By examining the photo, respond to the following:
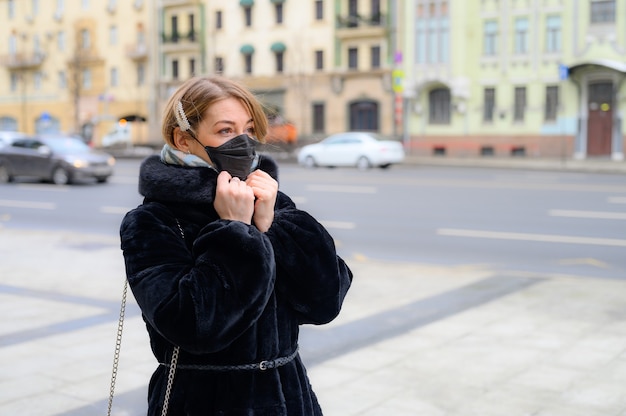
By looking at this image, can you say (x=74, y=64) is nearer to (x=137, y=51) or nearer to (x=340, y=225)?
(x=137, y=51)

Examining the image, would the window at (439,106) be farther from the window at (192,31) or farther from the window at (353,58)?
the window at (192,31)

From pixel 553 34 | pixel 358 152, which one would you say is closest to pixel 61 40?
pixel 553 34

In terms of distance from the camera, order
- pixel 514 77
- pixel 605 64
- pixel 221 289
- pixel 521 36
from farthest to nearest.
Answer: pixel 514 77 < pixel 521 36 < pixel 605 64 < pixel 221 289

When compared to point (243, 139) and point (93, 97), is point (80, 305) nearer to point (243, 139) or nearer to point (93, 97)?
point (243, 139)

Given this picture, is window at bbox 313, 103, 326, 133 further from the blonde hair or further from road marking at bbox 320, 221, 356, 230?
the blonde hair

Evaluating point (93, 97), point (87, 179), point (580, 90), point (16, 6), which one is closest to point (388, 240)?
point (87, 179)

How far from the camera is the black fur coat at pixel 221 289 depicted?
2020 mm

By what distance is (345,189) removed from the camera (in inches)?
808

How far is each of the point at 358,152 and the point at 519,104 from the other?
41.6 feet

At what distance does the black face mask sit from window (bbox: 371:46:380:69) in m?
43.4

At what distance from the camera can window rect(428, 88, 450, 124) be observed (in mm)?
41625

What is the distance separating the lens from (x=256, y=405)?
6.97ft

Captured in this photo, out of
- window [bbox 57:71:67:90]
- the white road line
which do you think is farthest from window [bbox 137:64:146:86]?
the white road line

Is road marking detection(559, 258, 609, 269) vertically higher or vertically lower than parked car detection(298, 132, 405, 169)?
lower
